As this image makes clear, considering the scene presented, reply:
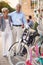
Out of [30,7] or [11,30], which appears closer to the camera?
[11,30]

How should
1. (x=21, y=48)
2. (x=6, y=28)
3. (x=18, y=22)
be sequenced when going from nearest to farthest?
1. (x=21, y=48)
2. (x=18, y=22)
3. (x=6, y=28)

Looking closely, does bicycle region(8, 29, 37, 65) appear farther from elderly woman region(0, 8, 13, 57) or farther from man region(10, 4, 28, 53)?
elderly woman region(0, 8, 13, 57)

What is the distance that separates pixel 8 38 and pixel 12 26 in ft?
1.76

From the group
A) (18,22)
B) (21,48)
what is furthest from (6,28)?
(21,48)

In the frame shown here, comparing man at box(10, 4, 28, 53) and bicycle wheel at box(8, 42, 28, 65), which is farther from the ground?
man at box(10, 4, 28, 53)

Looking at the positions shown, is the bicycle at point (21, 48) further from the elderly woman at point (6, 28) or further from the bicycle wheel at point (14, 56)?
the elderly woman at point (6, 28)

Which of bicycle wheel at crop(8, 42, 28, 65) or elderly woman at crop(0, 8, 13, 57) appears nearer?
bicycle wheel at crop(8, 42, 28, 65)

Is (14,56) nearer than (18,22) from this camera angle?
Yes

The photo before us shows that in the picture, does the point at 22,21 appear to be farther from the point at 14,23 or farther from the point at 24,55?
the point at 24,55

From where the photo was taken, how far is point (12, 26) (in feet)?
32.7

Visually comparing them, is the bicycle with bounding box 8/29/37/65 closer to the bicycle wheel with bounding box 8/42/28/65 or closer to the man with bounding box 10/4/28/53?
the bicycle wheel with bounding box 8/42/28/65

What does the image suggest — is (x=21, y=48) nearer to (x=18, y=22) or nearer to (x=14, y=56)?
(x=14, y=56)

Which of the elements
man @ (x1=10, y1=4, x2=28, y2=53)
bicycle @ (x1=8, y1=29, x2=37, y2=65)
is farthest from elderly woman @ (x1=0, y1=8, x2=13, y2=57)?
bicycle @ (x1=8, y1=29, x2=37, y2=65)

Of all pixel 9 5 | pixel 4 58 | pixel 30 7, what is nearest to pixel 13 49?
pixel 4 58
